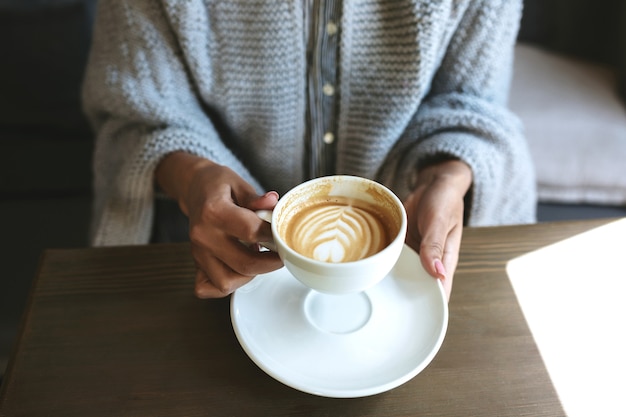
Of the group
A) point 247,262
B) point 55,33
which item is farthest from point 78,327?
point 55,33

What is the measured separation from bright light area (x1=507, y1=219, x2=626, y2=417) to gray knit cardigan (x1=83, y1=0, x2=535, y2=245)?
0.20m

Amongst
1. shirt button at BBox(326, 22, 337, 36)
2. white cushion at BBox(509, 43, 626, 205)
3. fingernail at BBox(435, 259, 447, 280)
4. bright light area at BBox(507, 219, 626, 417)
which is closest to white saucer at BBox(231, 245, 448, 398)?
fingernail at BBox(435, 259, 447, 280)

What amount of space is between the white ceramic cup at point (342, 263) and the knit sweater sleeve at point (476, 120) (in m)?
0.29

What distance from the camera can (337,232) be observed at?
2.11 feet

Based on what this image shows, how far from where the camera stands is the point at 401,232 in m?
0.60

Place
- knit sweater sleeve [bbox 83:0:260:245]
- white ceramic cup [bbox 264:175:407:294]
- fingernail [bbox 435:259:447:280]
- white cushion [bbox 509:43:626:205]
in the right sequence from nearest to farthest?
white ceramic cup [bbox 264:175:407:294], fingernail [bbox 435:259:447:280], knit sweater sleeve [bbox 83:0:260:245], white cushion [bbox 509:43:626:205]

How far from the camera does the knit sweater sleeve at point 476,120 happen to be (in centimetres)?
92

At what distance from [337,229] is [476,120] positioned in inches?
16.0

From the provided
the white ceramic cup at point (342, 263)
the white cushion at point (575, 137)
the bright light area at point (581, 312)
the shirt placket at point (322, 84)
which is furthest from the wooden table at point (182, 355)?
the white cushion at point (575, 137)

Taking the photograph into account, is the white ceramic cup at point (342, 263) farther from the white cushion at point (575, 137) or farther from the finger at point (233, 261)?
the white cushion at point (575, 137)

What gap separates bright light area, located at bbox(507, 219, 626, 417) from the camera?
614 mm

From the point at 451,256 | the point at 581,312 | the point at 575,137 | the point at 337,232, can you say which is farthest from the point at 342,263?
the point at 575,137

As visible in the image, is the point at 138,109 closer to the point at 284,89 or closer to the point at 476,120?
the point at 284,89

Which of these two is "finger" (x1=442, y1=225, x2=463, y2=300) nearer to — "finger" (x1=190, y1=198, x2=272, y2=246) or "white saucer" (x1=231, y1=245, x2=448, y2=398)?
"white saucer" (x1=231, y1=245, x2=448, y2=398)
